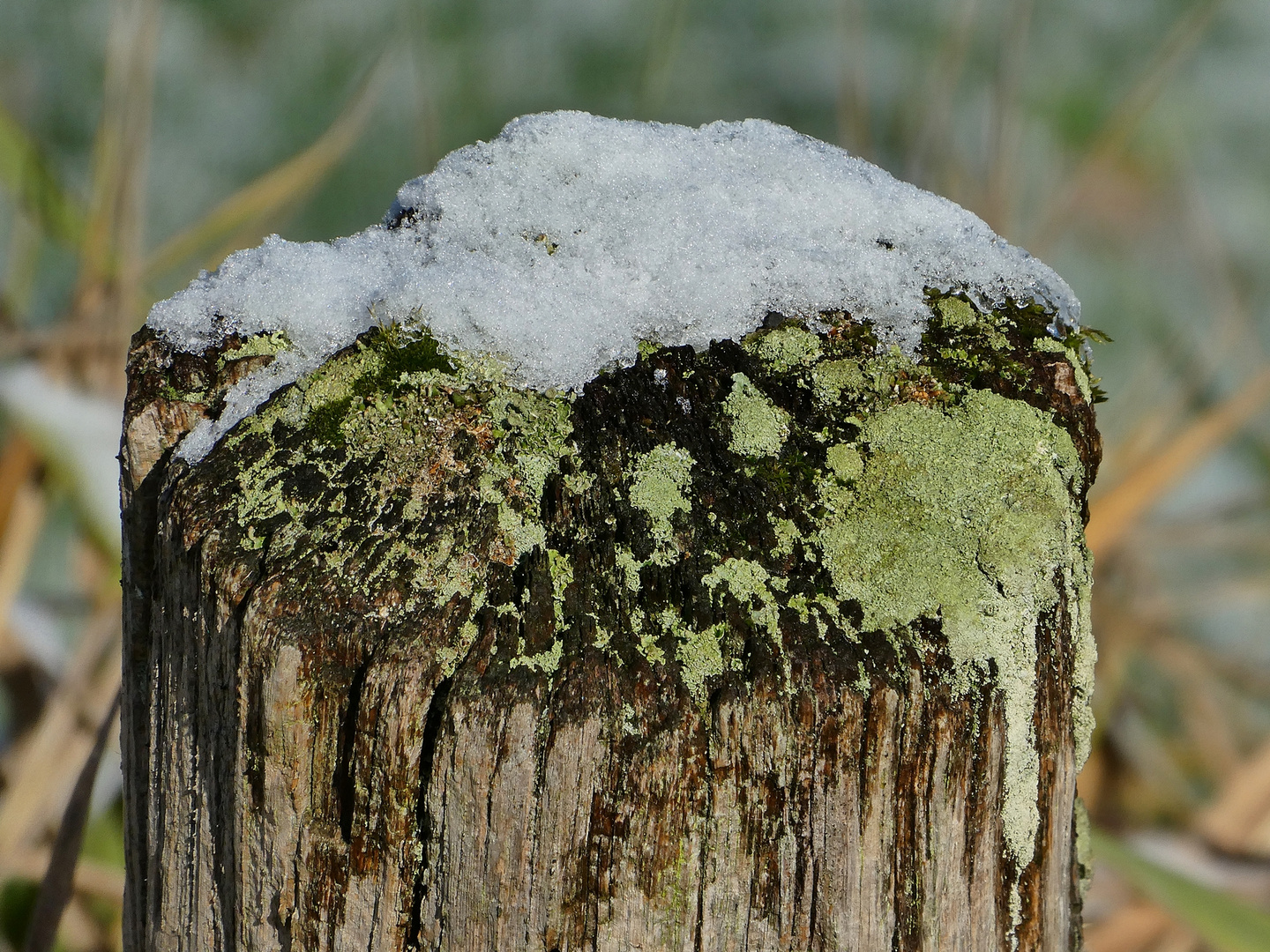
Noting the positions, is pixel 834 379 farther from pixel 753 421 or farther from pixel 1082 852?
pixel 1082 852

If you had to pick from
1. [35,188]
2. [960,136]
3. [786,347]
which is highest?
[960,136]

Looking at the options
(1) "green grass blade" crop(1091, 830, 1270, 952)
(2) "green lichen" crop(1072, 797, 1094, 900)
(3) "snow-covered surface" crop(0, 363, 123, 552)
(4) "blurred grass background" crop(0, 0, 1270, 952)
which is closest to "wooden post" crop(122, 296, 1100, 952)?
(2) "green lichen" crop(1072, 797, 1094, 900)

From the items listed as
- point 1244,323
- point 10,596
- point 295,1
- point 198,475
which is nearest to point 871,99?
point 1244,323

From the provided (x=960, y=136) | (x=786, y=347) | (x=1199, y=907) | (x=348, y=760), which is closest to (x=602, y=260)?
(x=786, y=347)

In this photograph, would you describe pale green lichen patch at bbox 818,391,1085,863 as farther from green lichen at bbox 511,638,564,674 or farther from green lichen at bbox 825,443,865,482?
green lichen at bbox 511,638,564,674

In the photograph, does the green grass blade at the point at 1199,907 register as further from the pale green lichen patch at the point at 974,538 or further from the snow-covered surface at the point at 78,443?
the snow-covered surface at the point at 78,443

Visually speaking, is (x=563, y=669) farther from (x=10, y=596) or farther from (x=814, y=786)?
(x=10, y=596)

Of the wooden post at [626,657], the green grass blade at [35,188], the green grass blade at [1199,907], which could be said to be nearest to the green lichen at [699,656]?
the wooden post at [626,657]
